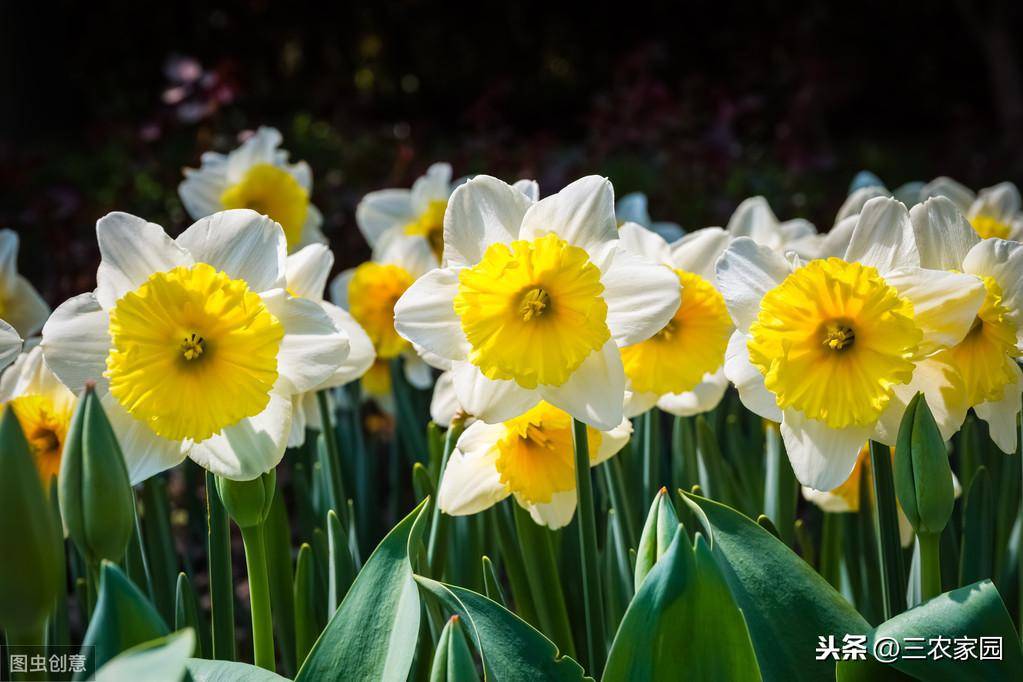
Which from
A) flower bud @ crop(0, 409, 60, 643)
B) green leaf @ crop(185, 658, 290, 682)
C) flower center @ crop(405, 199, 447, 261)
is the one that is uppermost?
flower center @ crop(405, 199, 447, 261)

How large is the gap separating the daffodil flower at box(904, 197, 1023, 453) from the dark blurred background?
212 centimetres

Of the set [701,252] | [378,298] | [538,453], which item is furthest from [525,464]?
[378,298]

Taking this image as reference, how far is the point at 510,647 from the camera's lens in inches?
39.0

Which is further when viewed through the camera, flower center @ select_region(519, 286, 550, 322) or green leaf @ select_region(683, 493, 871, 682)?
flower center @ select_region(519, 286, 550, 322)

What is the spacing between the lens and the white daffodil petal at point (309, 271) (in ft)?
4.41

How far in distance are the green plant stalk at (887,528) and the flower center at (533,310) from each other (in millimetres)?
344

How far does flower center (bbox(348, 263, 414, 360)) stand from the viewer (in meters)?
1.99

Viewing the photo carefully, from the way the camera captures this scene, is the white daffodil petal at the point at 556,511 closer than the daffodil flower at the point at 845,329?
No

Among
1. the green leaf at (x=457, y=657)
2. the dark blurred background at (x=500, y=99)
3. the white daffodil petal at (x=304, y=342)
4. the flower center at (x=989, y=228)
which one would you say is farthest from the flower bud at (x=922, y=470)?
the dark blurred background at (x=500, y=99)

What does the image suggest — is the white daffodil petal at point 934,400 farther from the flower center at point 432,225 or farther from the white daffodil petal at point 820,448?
the flower center at point 432,225

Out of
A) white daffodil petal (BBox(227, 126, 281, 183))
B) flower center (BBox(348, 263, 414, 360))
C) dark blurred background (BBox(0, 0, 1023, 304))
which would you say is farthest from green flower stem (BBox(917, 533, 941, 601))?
dark blurred background (BBox(0, 0, 1023, 304))

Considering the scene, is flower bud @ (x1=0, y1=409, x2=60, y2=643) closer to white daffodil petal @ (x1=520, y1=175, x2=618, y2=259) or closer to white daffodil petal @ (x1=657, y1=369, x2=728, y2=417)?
white daffodil petal @ (x1=520, y1=175, x2=618, y2=259)

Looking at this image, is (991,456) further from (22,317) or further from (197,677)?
(22,317)

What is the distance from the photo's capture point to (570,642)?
1412mm
